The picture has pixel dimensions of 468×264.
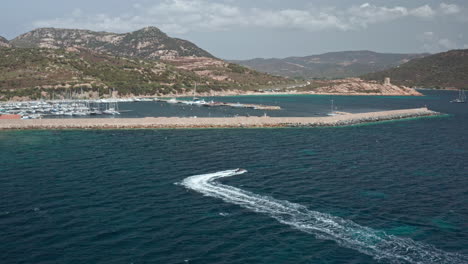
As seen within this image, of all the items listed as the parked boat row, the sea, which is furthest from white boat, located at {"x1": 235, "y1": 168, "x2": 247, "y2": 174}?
the parked boat row

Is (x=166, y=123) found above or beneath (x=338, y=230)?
above

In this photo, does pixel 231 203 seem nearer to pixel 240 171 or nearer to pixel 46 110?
pixel 240 171

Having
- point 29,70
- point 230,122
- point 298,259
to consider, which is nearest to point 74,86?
point 29,70

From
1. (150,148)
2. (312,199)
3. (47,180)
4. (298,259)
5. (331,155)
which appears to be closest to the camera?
(298,259)

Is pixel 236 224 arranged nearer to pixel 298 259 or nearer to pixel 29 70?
pixel 298 259

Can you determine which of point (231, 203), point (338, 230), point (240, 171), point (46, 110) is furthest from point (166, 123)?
point (338, 230)

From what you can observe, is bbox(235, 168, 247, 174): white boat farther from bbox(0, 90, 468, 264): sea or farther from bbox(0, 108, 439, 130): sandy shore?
bbox(0, 108, 439, 130): sandy shore
